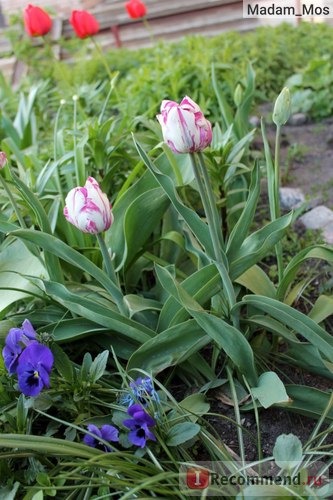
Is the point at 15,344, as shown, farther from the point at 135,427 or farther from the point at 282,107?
the point at 282,107

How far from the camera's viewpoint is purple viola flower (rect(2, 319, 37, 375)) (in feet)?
4.26

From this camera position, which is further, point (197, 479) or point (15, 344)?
point (15, 344)

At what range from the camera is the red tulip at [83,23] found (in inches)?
101

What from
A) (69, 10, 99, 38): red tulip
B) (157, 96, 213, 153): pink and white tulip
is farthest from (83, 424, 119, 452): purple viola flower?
(69, 10, 99, 38): red tulip

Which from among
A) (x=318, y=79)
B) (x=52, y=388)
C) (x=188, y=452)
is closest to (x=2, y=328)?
(x=52, y=388)

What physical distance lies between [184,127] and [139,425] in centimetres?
56

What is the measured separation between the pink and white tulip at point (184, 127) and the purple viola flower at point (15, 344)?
1.58 ft

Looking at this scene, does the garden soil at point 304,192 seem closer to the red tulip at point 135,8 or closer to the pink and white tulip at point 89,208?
the pink and white tulip at point 89,208

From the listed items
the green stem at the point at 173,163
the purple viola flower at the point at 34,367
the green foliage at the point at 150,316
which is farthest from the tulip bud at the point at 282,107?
the purple viola flower at the point at 34,367

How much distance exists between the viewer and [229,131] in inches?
79.4

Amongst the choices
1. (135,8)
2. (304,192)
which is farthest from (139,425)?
(135,8)

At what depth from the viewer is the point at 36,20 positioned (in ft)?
8.54

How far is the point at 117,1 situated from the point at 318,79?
2419 millimetres

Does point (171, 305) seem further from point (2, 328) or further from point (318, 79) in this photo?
point (318, 79)
